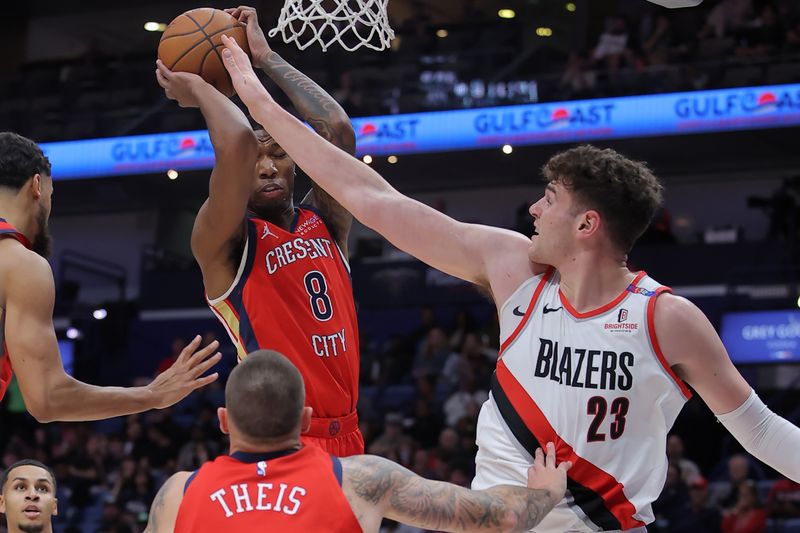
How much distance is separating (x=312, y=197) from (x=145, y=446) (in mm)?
10854

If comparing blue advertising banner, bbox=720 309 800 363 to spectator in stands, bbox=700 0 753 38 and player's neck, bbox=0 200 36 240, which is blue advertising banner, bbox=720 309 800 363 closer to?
spectator in stands, bbox=700 0 753 38

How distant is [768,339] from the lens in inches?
A: 576

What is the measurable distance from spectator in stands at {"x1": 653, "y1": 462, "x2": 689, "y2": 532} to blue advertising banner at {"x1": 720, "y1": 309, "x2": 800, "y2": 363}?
347 centimetres

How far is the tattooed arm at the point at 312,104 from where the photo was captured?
15.7 ft

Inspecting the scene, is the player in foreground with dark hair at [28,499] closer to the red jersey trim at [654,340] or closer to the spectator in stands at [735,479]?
the red jersey trim at [654,340]

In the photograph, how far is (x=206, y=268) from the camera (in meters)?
4.75

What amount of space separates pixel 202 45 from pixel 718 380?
244 cm

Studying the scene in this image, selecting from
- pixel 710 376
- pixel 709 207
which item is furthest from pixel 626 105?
pixel 710 376

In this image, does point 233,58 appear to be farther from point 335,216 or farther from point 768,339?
point 768,339

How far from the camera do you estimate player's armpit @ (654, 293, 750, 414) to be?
348 centimetres

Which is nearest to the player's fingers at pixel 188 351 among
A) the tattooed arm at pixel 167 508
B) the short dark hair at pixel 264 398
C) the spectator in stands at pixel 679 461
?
the tattooed arm at pixel 167 508

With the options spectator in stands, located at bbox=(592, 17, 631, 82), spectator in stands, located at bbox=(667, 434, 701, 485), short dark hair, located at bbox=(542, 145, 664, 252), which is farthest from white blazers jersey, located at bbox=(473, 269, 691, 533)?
spectator in stands, located at bbox=(592, 17, 631, 82)

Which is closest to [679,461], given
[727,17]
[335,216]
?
[335,216]

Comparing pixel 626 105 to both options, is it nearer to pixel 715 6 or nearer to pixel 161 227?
pixel 715 6
